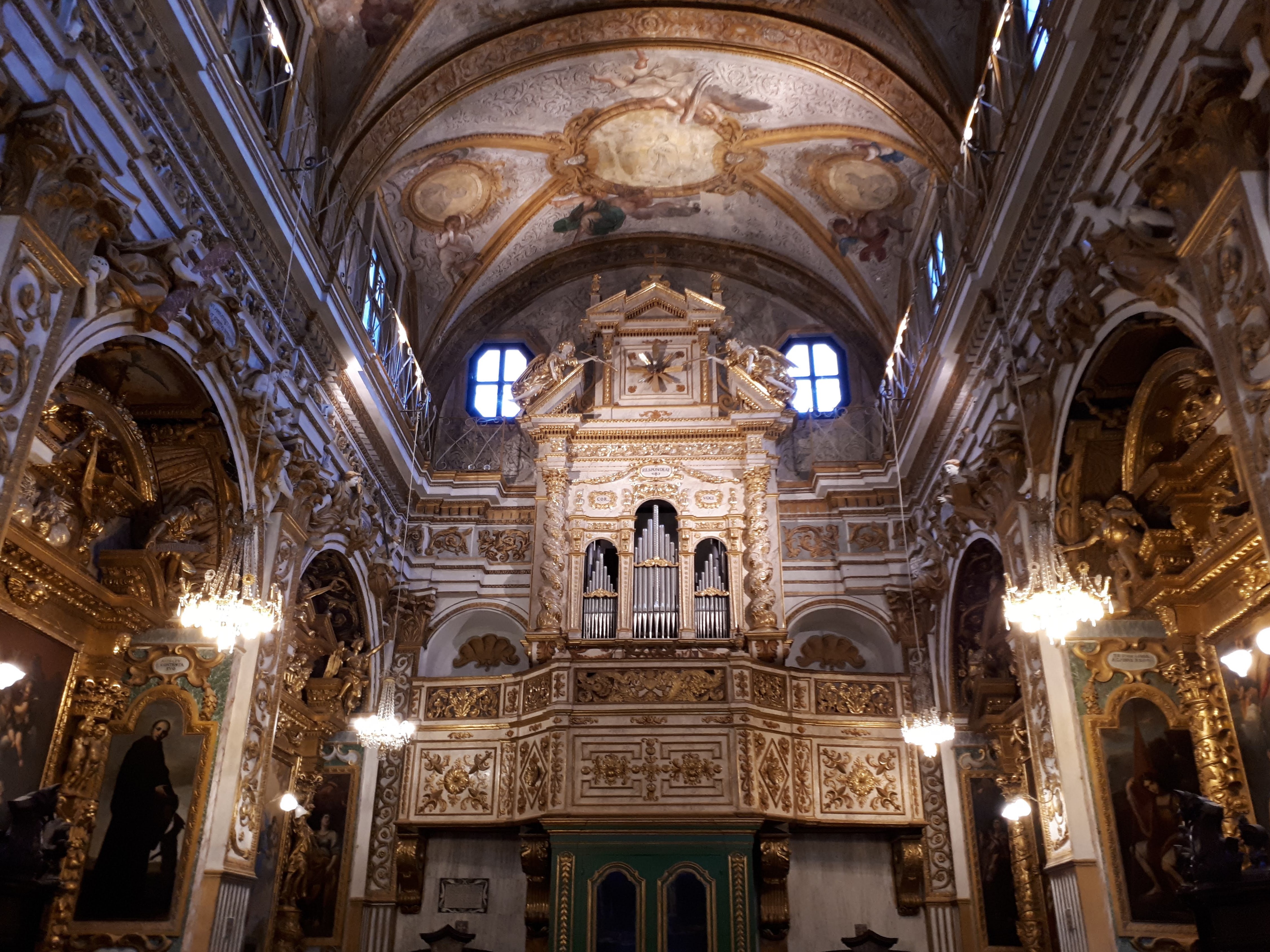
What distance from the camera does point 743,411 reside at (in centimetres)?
1697

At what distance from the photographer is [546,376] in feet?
57.8

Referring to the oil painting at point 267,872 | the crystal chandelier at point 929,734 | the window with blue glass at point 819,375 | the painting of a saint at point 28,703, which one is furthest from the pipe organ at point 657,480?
the painting of a saint at point 28,703

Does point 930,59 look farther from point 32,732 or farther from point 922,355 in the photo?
point 32,732

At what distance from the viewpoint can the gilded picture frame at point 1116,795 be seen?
28.7ft

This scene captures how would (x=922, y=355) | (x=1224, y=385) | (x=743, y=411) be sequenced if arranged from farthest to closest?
(x=743, y=411) → (x=922, y=355) → (x=1224, y=385)

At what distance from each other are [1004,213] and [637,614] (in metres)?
7.90

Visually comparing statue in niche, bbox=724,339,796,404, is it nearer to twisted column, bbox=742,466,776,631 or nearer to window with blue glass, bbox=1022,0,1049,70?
twisted column, bbox=742,466,776,631

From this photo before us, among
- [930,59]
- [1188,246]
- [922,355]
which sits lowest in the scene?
[1188,246]

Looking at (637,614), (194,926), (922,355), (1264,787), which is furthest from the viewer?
(637,614)

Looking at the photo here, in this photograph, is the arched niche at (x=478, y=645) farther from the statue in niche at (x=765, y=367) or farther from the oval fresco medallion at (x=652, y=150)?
the oval fresco medallion at (x=652, y=150)

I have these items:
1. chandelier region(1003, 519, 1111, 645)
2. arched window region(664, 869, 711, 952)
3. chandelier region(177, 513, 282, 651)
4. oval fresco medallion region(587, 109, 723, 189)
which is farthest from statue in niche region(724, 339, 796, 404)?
chandelier region(177, 513, 282, 651)

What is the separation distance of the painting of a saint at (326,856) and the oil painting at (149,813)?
14.9 feet

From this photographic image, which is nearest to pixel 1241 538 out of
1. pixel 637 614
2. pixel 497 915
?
pixel 637 614

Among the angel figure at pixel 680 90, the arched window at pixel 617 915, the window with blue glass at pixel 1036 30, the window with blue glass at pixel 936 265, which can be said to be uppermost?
the angel figure at pixel 680 90
